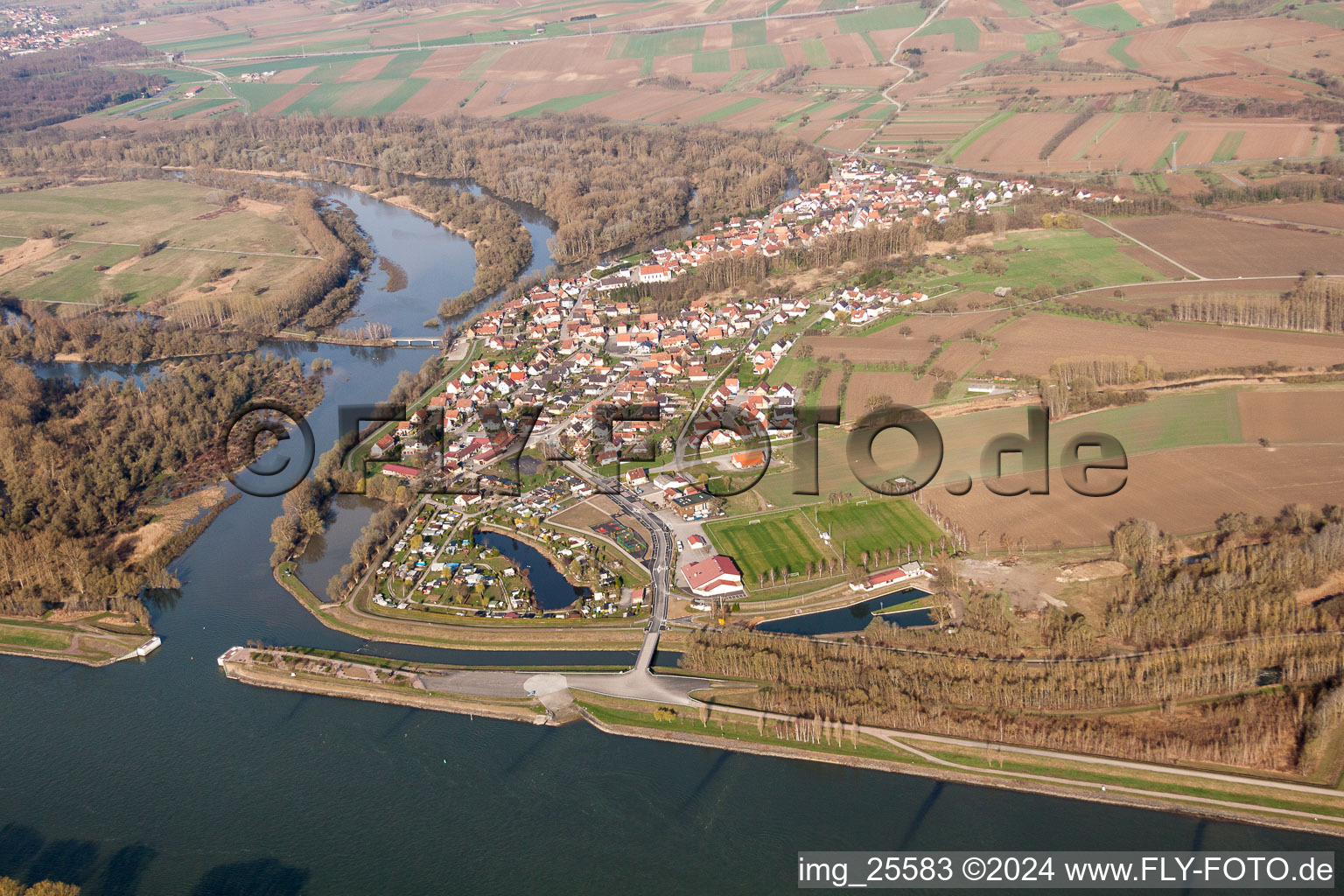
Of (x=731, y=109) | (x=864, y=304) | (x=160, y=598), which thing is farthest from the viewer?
(x=731, y=109)

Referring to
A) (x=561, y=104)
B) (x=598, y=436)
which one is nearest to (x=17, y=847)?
(x=598, y=436)

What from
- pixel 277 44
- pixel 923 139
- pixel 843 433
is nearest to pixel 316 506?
pixel 843 433

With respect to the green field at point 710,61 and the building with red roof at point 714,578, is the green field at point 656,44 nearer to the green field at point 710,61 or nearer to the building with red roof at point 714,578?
the green field at point 710,61

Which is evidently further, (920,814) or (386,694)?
(386,694)

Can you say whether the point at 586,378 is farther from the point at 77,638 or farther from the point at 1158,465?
the point at 1158,465

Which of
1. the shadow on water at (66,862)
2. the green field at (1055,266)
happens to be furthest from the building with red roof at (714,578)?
the green field at (1055,266)

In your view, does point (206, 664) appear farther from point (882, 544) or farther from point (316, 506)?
point (882, 544)

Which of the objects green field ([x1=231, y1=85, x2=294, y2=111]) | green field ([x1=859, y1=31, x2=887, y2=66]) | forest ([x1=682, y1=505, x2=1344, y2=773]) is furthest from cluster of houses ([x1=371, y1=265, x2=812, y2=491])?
green field ([x1=231, y1=85, x2=294, y2=111])
